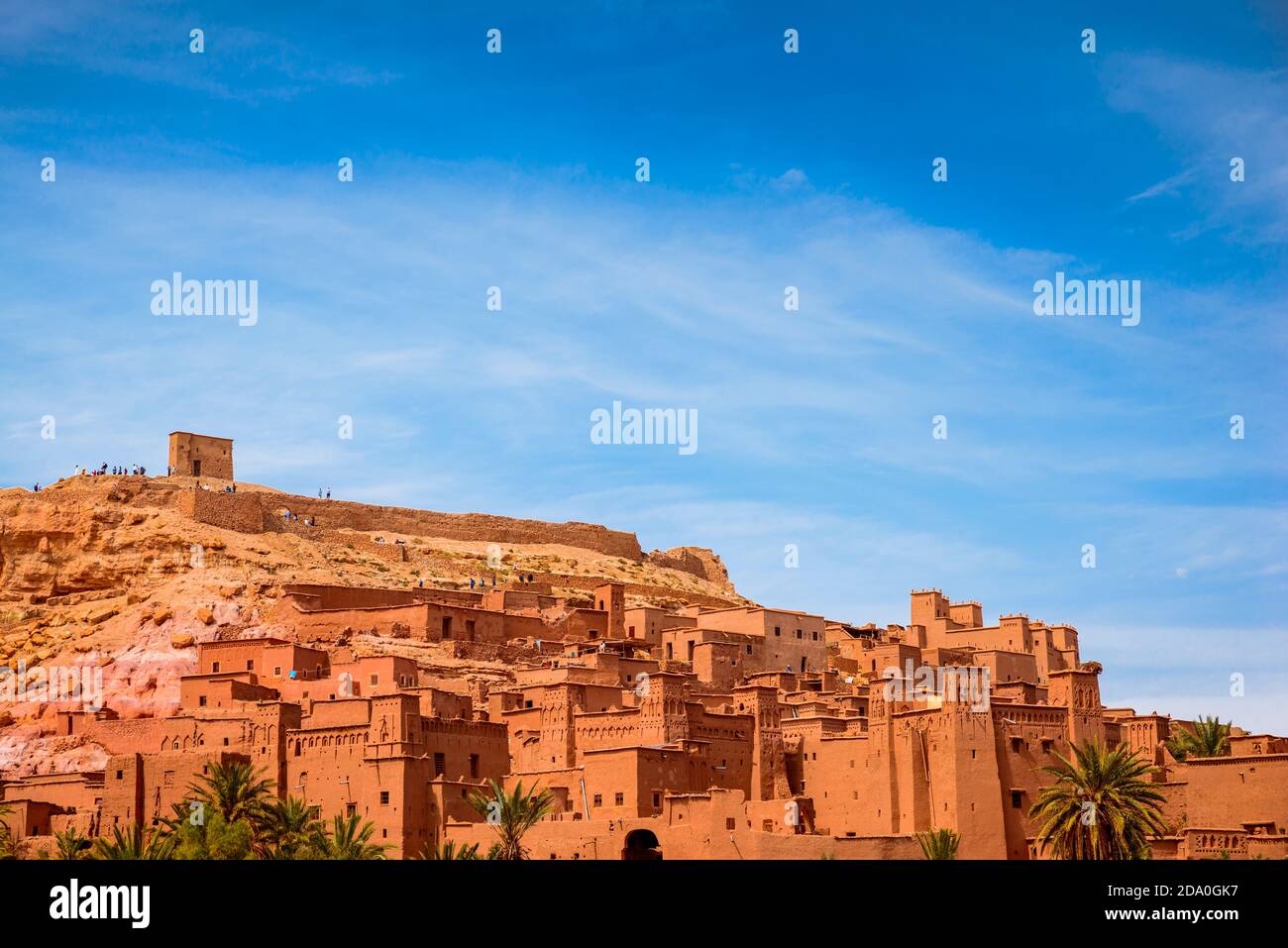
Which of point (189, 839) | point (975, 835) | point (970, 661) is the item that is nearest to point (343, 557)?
point (970, 661)

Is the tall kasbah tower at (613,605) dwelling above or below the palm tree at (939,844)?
above

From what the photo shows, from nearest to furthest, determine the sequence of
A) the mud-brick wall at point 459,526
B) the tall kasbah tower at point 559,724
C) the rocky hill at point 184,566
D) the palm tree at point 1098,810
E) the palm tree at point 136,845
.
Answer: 1. the palm tree at point 136,845
2. the palm tree at point 1098,810
3. the tall kasbah tower at point 559,724
4. the rocky hill at point 184,566
5. the mud-brick wall at point 459,526

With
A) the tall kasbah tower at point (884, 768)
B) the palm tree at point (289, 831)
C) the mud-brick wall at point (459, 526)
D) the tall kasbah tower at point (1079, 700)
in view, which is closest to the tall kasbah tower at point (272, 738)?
the palm tree at point (289, 831)

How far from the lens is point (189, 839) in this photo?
5522 centimetres

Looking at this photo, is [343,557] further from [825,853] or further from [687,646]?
[825,853]

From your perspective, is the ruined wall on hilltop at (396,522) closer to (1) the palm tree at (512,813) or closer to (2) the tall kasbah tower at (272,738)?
(2) the tall kasbah tower at (272,738)

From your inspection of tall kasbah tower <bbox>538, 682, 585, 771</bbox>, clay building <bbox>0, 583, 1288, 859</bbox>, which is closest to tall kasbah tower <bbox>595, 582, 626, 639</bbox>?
clay building <bbox>0, 583, 1288, 859</bbox>

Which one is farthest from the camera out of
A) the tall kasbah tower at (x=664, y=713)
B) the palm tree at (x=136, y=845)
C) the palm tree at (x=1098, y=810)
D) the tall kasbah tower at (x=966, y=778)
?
the tall kasbah tower at (x=664, y=713)

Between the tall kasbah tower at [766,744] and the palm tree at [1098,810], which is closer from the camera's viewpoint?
the palm tree at [1098,810]

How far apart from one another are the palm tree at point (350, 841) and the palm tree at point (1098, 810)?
57.7 ft

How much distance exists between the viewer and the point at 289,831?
54750mm

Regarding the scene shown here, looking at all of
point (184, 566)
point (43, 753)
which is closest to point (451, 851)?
point (43, 753)

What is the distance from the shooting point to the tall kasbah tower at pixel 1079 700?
59.4m
